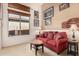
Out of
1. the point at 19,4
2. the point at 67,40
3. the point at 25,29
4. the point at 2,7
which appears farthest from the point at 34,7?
the point at 67,40

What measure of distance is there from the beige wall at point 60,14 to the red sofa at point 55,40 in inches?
5.8

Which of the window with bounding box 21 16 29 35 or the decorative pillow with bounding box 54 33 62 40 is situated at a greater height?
the window with bounding box 21 16 29 35

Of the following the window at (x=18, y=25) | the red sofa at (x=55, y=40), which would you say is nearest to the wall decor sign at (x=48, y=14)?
the red sofa at (x=55, y=40)

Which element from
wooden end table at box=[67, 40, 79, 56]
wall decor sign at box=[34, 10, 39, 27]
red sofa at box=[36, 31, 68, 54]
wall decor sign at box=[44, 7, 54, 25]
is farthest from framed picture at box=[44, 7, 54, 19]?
wooden end table at box=[67, 40, 79, 56]

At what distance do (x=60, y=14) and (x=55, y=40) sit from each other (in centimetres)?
60

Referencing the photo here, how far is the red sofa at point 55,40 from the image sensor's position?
8.77 ft

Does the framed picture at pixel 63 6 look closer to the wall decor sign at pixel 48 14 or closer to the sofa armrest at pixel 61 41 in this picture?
the wall decor sign at pixel 48 14

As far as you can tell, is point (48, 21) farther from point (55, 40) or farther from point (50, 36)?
point (55, 40)

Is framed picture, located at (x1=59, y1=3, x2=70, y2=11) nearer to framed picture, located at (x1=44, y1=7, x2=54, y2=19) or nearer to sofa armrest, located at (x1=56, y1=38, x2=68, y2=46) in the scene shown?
framed picture, located at (x1=44, y1=7, x2=54, y2=19)

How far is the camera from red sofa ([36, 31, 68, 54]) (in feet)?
8.77

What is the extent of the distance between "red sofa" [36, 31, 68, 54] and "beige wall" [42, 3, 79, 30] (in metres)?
0.15

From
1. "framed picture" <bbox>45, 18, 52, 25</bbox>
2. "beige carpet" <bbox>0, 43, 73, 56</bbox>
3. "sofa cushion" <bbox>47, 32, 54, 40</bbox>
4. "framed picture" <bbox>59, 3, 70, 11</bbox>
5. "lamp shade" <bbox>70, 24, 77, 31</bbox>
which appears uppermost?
"framed picture" <bbox>59, 3, 70, 11</bbox>

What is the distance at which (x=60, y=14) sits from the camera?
2764 mm

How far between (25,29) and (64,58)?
1.10 m
